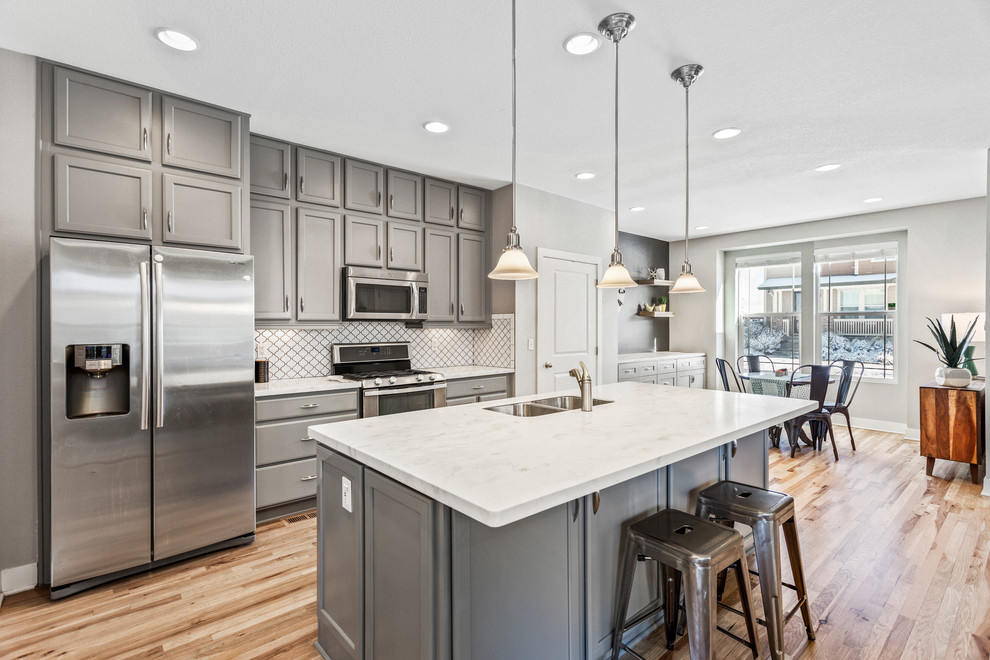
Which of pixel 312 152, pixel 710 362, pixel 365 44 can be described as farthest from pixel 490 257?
pixel 710 362

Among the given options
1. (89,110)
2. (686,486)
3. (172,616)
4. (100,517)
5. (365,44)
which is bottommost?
(172,616)

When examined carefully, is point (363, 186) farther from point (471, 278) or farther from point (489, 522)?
point (489, 522)

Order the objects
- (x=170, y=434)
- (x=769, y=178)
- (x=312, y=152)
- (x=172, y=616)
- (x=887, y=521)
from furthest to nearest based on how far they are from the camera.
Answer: (x=769, y=178)
(x=312, y=152)
(x=887, y=521)
(x=170, y=434)
(x=172, y=616)

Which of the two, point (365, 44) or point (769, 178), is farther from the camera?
point (769, 178)

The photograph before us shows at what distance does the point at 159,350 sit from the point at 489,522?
229cm

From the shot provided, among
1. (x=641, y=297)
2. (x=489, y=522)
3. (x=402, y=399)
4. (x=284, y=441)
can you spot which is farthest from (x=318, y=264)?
(x=641, y=297)

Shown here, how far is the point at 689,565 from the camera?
5.15ft

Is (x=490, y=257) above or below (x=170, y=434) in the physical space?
above

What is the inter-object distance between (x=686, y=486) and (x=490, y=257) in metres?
3.02

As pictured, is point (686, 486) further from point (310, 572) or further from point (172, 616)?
point (172, 616)

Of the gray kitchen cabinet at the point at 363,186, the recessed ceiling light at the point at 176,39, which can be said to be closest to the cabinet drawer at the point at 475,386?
the gray kitchen cabinet at the point at 363,186

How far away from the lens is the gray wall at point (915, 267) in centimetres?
495

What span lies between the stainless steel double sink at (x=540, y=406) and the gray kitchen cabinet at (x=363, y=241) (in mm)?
1952

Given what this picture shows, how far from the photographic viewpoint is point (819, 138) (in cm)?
337
